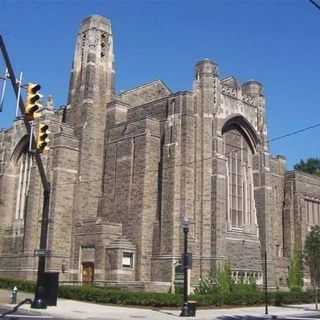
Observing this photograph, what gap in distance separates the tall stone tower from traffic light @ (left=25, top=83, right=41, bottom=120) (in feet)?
89.1

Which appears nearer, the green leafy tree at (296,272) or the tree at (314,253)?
the tree at (314,253)

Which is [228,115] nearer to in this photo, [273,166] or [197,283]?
[273,166]

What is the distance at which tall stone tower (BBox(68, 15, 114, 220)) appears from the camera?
1692 inches

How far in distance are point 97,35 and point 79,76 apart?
391 cm

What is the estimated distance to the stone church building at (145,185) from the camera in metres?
38.6

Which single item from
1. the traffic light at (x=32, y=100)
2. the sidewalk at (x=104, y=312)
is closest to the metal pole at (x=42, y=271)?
the sidewalk at (x=104, y=312)

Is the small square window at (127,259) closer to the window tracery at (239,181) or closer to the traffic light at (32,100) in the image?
the window tracery at (239,181)

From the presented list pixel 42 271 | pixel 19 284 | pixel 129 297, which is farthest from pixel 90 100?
pixel 42 271

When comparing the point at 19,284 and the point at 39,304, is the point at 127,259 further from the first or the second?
the point at 39,304

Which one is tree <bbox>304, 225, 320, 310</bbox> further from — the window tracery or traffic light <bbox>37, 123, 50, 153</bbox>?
traffic light <bbox>37, 123, 50, 153</bbox>

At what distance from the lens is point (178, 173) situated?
39.0 metres

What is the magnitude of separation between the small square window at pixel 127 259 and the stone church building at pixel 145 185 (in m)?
0.12

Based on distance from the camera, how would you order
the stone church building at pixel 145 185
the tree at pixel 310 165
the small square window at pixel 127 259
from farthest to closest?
the tree at pixel 310 165, the stone church building at pixel 145 185, the small square window at pixel 127 259

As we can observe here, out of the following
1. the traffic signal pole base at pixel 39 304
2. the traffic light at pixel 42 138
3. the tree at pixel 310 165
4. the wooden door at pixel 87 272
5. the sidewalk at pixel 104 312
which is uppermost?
the tree at pixel 310 165
